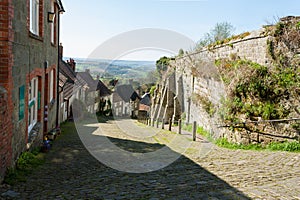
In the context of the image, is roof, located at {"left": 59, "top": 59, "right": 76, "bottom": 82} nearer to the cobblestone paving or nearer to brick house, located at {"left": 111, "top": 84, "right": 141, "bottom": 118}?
the cobblestone paving

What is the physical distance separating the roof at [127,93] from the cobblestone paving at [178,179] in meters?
41.9

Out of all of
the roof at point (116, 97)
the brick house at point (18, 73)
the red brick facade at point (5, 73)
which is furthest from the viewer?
the roof at point (116, 97)

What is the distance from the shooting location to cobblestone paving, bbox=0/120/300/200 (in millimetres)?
4966

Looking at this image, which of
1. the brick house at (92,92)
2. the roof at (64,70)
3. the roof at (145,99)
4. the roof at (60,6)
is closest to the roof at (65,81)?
the roof at (64,70)

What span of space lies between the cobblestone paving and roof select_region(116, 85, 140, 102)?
41.9 m

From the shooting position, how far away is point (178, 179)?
6.00 m

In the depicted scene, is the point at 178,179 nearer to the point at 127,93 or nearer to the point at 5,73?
the point at 5,73

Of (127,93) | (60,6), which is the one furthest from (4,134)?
(127,93)

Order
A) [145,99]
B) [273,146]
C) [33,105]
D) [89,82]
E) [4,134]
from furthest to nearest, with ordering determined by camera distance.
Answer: [145,99], [89,82], [273,146], [33,105], [4,134]

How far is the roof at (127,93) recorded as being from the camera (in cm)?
5031

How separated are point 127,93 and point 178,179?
4736 cm

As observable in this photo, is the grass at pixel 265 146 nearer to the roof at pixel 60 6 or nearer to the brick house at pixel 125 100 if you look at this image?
the roof at pixel 60 6

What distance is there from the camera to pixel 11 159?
564cm

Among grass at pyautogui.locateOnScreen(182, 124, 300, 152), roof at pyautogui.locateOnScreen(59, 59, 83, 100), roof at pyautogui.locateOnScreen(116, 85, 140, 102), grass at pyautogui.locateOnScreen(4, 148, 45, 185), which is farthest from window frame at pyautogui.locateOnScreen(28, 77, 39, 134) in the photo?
roof at pyautogui.locateOnScreen(116, 85, 140, 102)
